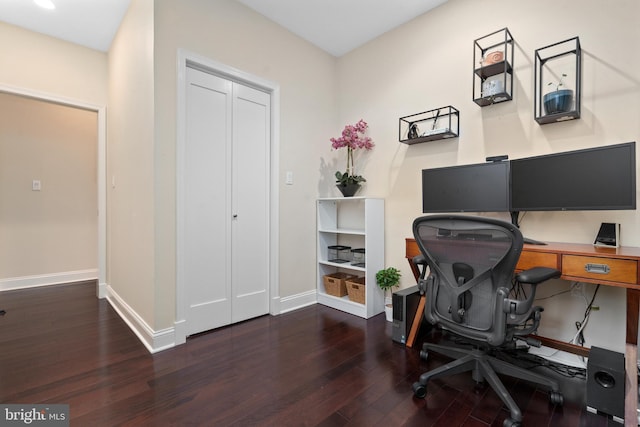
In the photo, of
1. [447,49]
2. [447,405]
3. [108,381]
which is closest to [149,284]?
[108,381]

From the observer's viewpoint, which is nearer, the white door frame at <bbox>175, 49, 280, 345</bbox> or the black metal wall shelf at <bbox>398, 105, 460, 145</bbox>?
the white door frame at <bbox>175, 49, 280, 345</bbox>

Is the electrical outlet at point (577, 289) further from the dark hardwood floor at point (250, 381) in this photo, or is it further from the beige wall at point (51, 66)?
the beige wall at point (51, 66)

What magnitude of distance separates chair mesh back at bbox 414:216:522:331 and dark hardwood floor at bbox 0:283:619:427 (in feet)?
1.50

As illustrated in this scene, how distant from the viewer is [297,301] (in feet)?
9.77

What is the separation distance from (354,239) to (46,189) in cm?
416

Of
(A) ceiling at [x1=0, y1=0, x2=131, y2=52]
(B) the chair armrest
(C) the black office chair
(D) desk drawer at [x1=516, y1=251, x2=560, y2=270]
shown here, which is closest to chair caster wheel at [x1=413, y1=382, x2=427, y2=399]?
(C) the black office chair

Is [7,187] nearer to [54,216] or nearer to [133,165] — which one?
[54,216]

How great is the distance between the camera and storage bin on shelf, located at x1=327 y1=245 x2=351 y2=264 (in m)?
3.14

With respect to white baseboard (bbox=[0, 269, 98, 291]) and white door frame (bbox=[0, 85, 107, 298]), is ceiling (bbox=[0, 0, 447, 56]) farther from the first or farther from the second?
Answer: white baseboard (bbox=[0, 269, 98, 291])

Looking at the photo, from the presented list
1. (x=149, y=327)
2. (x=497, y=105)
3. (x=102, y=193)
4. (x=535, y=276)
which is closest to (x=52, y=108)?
(x=102, y=193)

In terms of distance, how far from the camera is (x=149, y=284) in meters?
2.14

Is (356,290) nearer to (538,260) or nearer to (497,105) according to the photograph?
(538,260)

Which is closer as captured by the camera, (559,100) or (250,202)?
(559,100)

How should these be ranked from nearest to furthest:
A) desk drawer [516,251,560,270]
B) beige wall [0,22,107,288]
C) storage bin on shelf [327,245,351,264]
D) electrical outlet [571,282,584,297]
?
desk drawer [516,251,560,270] → electrical outlet [571,282,584,297] → beige wall [0,22,107,288] → storage bin on shelf [327,245,351,264]
